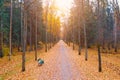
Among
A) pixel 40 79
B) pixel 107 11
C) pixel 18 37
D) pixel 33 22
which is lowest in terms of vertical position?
pixel 40 79

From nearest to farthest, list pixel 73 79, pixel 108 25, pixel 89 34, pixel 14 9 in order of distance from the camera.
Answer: pixel 73 79 → pixel 14 9 → pixel 89 34 → pixel 108 25

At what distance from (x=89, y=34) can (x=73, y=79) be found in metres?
39.0

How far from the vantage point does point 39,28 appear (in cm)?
5519

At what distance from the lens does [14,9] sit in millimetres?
45094

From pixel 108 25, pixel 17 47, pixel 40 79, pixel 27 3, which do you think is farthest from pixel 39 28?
pixel 40 79

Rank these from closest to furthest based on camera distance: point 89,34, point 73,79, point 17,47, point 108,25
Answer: point 73,79 < point 17,47 < point 89,34 < point 108,25

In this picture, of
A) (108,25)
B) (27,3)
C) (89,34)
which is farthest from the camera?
(108,25)

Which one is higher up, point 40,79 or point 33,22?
point 33,22

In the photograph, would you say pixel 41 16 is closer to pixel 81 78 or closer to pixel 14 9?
pixel 14 9

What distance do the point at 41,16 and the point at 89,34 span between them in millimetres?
11672

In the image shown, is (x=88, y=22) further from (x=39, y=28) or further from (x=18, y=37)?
(x=18, y=37)

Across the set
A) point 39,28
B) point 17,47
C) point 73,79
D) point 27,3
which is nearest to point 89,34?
point 39,28

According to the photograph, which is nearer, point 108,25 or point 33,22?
point 33,22

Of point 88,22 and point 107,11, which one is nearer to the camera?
point 88,22
